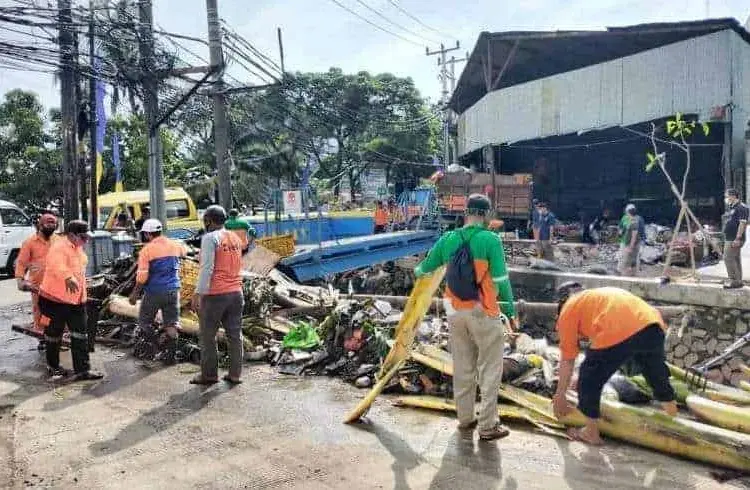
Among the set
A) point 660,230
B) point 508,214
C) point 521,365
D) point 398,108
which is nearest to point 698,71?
point 660,230

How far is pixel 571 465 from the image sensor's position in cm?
367

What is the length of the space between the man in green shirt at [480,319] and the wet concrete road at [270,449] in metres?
0.26

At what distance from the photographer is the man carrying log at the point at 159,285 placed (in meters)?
6.31

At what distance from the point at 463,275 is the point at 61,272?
12.3ft

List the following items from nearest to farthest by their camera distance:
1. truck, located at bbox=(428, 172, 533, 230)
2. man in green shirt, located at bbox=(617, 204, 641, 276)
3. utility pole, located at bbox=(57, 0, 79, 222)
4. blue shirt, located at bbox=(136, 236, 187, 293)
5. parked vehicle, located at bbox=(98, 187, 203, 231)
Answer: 1. blue shirt, located at bbox=(136, 236, 187, 293)
2. utility pole, located at bbox=(57, 0, 79, 222)
3. man in green shirt, located at bbox=(617, 204, 641, 276)
4. parked vehicle, located at bbox=(98, 187, 203, 231)
5. truck, located at bbox=(428, 172, 533, 230)

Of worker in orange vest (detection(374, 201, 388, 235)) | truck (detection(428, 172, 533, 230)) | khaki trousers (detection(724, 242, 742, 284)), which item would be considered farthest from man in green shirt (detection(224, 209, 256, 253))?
worker in orange vest (detection(374, 201, 388, 235))

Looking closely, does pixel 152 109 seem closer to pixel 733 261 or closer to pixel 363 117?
pixel 733 261

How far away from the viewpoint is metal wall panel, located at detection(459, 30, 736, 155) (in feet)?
51.9

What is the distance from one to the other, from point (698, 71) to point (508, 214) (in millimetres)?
6304

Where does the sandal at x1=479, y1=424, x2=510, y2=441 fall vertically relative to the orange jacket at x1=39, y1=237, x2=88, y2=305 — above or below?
below

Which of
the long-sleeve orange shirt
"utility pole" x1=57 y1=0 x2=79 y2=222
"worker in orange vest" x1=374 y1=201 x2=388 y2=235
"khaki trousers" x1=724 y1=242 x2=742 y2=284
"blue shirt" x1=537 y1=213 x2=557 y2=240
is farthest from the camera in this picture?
"worker in orange vest" x1=374 y1=201 x2=388 y2=235

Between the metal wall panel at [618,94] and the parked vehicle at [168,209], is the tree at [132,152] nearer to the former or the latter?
the parked vehicle at [168,209]

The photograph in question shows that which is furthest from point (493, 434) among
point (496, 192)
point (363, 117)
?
point (363, 117)

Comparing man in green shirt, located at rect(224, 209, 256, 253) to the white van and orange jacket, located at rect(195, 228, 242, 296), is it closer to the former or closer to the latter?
orange jacket, located at rect(195, 228, 242, 296)
